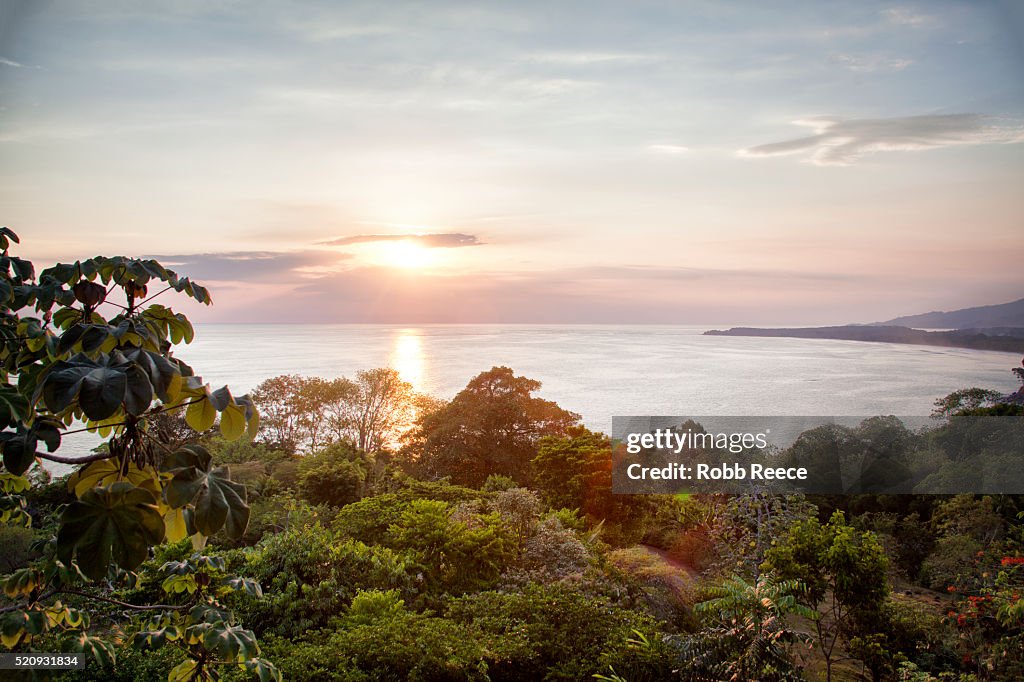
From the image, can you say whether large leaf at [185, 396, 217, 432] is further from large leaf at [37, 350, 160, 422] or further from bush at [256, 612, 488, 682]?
bush at [256, 612, 488, 682]

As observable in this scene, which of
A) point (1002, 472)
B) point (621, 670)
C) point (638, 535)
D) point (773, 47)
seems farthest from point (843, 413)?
point (621, 670)

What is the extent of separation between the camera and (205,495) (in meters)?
0.76

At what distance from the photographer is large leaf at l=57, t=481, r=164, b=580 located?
710 millimetres

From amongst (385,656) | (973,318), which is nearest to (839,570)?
(385,656)

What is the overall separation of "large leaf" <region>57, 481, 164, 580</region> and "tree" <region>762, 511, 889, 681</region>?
402cm

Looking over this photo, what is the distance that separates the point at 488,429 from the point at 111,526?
905cm

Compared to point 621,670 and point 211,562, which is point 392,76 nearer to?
point 211,562

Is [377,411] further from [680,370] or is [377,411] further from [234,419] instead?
[234,419]

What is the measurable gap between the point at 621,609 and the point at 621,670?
0.52m

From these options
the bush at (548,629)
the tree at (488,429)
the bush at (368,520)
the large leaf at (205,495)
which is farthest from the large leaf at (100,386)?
the tree at (488,429)

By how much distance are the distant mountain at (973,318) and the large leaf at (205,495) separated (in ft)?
26.7

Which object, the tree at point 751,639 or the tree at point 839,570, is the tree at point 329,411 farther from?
the tree at point 751,639

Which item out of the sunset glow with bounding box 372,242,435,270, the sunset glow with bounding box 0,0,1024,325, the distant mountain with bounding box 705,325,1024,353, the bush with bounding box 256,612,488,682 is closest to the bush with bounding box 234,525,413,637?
the bush with bounding box 256,612,488,682

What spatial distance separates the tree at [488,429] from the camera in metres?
9.49
